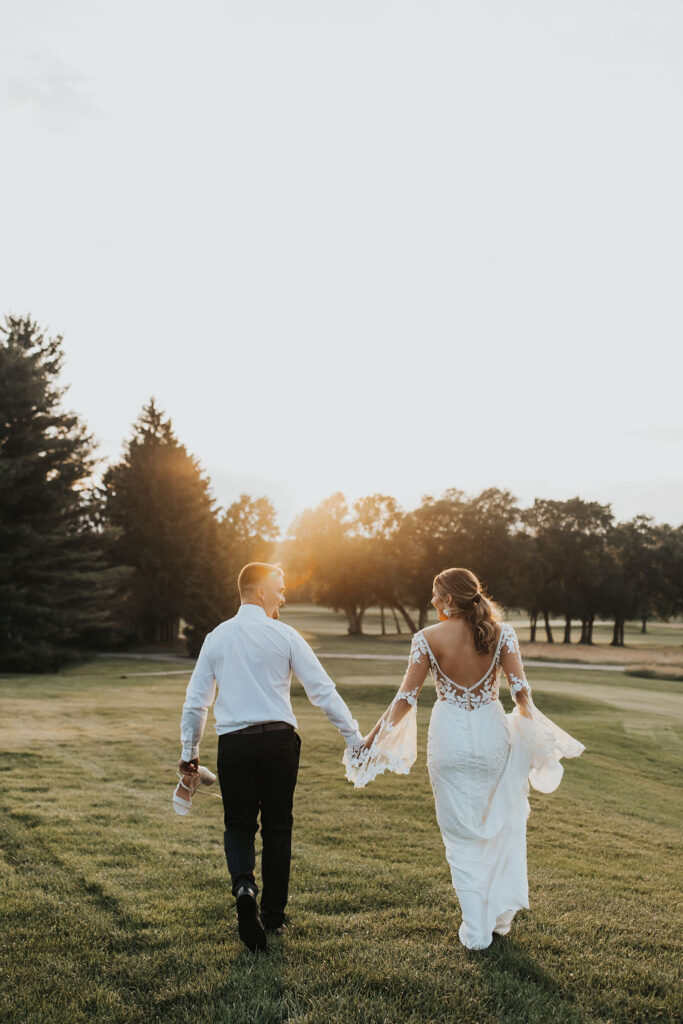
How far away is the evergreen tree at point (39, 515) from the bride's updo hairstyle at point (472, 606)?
32690mm

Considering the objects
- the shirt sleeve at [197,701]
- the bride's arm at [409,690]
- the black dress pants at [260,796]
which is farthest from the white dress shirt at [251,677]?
the bride's arm at [409,690]

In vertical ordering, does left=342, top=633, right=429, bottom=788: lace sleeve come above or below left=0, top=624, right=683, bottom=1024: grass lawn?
above

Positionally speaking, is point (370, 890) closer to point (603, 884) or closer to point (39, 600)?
point (603, 884)

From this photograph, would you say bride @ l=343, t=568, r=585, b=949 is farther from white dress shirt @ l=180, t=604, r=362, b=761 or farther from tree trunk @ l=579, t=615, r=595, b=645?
tree trunk @ l=579, t=615, r=595, b=645

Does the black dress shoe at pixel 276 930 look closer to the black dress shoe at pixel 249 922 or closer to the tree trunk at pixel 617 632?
the black dress shoe at pixel 249 922

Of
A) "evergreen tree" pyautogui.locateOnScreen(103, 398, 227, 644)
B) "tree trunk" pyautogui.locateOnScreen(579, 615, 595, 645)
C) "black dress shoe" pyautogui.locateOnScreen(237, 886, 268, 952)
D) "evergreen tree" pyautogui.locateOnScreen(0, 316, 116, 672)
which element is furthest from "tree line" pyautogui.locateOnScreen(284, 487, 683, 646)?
"black dress shoe" pyautogui.locateOnScreen(237, 886, 268, 952)

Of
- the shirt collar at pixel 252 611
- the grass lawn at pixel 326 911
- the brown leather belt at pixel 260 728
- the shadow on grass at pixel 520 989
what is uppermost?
the shirt collar at pixel 252 611

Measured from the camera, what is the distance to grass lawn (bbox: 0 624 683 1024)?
384 centimetres

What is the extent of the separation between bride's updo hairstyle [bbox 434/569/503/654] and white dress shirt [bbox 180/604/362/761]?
0.98m

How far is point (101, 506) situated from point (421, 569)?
27.7 metres

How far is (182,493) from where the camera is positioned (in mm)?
51375

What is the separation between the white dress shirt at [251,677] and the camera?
4586 mm

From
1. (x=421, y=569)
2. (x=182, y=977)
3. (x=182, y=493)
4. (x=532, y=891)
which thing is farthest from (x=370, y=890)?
(x=421, y=569)

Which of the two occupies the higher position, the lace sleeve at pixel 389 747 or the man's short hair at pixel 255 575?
the man's short hair at pixel 255 575
